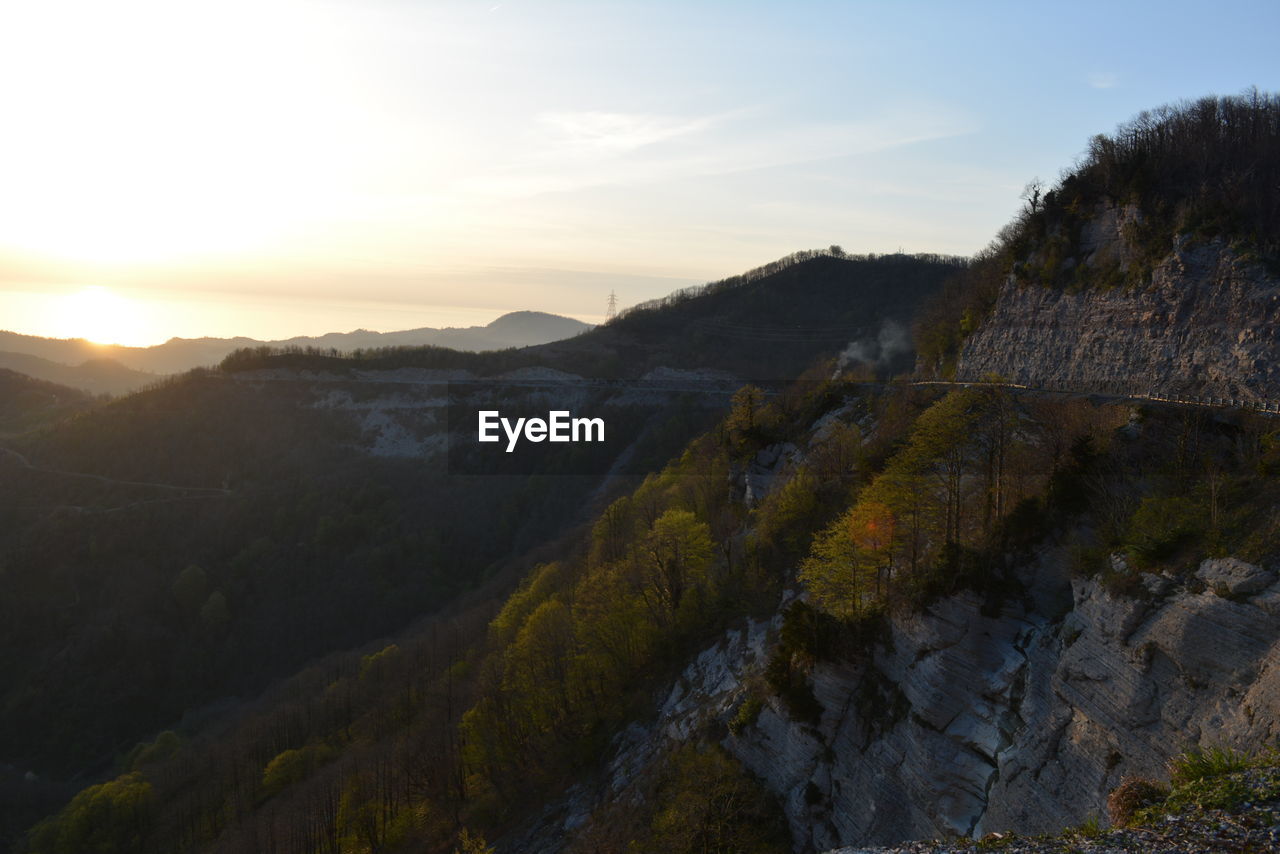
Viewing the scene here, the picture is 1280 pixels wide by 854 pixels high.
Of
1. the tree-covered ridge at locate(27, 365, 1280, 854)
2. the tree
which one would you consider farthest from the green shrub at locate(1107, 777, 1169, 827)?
the tree

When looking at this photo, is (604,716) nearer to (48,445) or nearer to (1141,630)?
(1141,630)

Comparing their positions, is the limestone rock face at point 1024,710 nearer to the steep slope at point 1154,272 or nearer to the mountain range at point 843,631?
the mountain range at point 843,631

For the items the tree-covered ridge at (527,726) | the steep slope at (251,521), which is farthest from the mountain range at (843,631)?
the steep slope at (251,521)

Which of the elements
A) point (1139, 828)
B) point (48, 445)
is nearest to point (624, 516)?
point (1139, 828)

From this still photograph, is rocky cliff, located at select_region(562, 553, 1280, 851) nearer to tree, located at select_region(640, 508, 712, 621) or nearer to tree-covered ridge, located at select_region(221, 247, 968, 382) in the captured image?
tree, located at select_region(640, 508, 712, 621)

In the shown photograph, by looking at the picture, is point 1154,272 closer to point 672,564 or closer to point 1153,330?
point 1153,330
